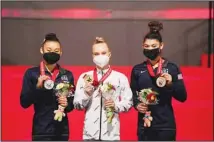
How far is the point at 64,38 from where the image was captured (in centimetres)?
559

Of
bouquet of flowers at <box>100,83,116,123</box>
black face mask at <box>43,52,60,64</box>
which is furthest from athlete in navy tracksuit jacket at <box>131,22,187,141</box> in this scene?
black face mask at <box>43,52,60,64</box>

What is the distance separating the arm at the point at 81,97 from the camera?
366 centimetres

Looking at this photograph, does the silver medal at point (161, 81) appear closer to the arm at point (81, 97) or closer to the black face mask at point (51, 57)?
the arm at point (81, 97)

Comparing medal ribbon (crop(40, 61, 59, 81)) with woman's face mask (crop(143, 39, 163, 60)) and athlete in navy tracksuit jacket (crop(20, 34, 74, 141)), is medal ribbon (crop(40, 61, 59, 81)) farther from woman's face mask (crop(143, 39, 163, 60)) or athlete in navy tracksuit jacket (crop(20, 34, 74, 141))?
woman's face mask (crop(143, 39, 163, 60))

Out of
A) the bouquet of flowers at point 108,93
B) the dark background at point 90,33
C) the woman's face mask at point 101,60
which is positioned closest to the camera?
the bouquet of flowers at point 108,93

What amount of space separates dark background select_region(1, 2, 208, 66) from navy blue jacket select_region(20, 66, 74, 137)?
179cm

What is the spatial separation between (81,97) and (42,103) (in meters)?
0.34

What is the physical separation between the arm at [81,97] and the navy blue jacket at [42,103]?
0.11 metres

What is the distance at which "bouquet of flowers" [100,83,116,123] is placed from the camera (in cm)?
362

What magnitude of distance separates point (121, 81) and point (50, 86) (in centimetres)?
57

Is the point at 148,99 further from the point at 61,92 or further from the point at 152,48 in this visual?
the point at 61,92

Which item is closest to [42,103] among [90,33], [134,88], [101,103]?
[101,103]

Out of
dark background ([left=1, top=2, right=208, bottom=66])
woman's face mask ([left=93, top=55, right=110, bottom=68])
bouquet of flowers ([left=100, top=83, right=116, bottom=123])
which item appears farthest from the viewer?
dark background ([left=1, top=2, right=208, bottom=66])

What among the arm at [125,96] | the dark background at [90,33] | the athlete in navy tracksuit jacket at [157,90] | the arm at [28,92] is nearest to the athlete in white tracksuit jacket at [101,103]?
the arm at [125,96]
